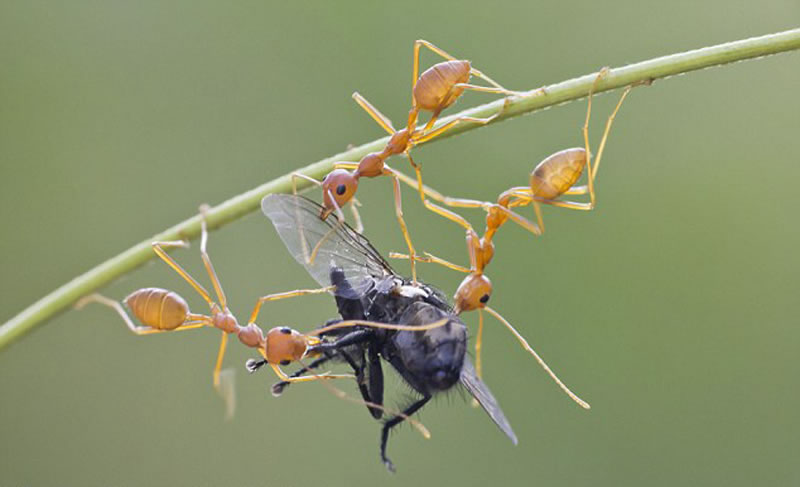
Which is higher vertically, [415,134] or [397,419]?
[415,134]

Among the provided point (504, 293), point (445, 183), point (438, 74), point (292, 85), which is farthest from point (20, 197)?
point (438, 74)

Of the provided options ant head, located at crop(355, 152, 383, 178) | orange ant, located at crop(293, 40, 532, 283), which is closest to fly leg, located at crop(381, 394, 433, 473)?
orange ant, located at crop(293, 40, 532, 283)

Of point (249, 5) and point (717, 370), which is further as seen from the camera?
point (249, 5)

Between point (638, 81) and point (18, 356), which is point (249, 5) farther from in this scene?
point (638, 81)

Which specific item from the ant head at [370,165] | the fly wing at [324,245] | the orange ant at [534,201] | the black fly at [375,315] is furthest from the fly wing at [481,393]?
the ant head at [370,165]

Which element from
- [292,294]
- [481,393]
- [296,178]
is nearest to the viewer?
[481,393]

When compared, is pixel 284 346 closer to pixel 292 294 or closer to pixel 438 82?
pixel 292 294

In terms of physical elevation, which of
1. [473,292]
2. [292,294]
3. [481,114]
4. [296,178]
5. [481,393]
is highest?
[296,178]

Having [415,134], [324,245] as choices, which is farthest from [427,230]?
[324,245]
